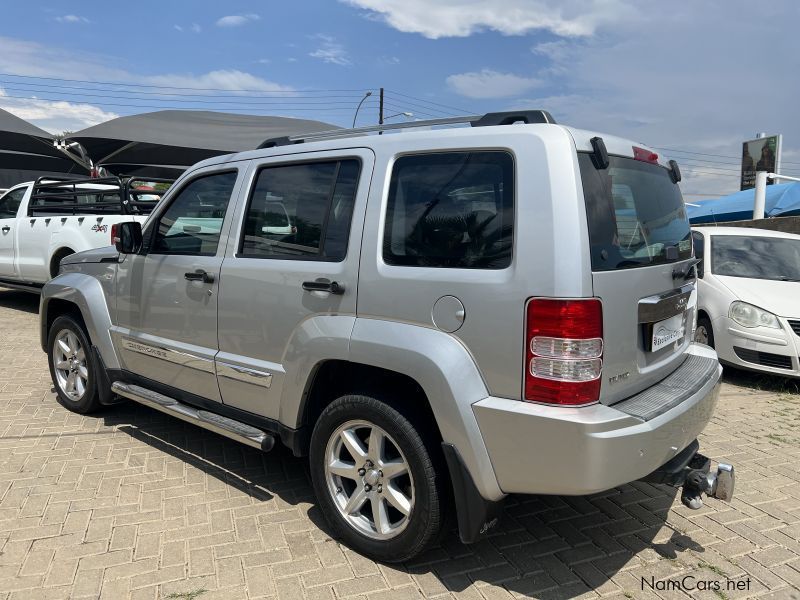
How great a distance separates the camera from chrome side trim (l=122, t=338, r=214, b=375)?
3.45m

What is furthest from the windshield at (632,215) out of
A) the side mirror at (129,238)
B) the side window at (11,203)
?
the side window at (11,203)

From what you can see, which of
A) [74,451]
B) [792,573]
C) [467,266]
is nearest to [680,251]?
[467,266]

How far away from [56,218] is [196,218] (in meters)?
6.09

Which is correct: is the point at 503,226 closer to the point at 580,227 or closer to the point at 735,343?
the point at 580,227

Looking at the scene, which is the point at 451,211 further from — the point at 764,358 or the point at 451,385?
the point at 764,358

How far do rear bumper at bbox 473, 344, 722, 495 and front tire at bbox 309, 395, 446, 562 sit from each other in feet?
1.17

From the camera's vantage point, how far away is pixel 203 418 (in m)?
3.42

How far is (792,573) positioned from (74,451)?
4.24 meters

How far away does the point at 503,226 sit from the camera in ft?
7.70

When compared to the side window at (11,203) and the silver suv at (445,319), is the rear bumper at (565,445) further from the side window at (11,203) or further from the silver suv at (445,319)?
the side window at (11,203)

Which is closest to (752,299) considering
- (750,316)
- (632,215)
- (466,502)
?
(750,316)

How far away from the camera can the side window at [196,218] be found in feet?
11.5

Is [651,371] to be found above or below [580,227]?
below

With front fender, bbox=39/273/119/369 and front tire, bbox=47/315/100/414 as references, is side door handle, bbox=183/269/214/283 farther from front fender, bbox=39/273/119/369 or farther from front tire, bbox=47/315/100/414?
front tire, bbox=47/315/100/414
